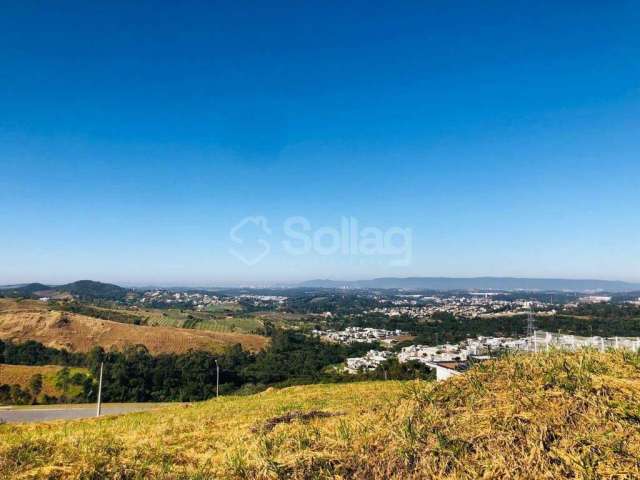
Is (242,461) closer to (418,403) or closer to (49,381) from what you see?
(418,403)

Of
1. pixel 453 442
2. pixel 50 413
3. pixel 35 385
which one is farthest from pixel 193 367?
pixel 453 442

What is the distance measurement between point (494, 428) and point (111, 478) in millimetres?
3348

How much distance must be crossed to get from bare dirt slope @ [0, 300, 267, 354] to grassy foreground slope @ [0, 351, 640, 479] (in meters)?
73.0

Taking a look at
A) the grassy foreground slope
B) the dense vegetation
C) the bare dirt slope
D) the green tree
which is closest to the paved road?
the dense vegetation

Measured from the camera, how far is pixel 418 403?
14.2 ft

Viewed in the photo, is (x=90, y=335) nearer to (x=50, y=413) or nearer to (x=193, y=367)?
(x=193, y=367)

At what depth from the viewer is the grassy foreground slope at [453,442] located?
2.95 m

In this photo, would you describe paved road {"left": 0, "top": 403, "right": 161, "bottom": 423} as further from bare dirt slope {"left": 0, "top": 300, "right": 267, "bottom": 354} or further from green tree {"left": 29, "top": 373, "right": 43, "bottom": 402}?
bare dirt slope {"left": 0, "top": 300, "right": 267, "bottom": 354}

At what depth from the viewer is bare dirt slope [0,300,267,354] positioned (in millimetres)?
72250

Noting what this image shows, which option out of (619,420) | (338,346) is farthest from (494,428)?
(338,346)

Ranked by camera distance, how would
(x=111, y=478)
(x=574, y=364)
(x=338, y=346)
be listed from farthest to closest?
(x=338, y=346), (x=574, y=364), (x=111, y=478)

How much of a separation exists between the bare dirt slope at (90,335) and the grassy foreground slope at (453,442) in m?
73.0

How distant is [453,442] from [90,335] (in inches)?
3458

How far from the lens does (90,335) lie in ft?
252
